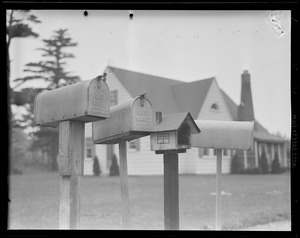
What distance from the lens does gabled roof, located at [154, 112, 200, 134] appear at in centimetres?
390

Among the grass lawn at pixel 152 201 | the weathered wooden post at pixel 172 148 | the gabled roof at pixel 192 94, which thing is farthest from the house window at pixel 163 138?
the gabled roof at pixel 192 94

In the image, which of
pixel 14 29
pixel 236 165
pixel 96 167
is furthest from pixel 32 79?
pixel 236 165

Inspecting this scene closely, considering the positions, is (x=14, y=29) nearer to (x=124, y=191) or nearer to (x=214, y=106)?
(x=124, y=191)

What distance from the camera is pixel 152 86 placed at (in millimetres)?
5938

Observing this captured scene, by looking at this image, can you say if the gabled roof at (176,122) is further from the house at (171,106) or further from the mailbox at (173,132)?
the house at (171,106)

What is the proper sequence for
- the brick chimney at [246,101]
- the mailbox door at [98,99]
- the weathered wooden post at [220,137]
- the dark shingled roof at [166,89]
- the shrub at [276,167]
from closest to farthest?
the mailbox door at [98,99] → the weathered wooden post at [220,137] → the brick chimney at [246,101] → the dark shingled roof at [166,89] → the shrub at [276,167]

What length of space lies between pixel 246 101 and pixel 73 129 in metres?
3.20

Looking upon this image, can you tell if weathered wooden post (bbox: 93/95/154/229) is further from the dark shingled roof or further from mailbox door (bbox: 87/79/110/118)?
the dark shingled roof

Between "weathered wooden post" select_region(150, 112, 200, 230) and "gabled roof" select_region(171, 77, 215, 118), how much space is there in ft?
5.66

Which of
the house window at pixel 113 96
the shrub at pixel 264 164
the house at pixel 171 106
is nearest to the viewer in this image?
the house at pixel 171 106

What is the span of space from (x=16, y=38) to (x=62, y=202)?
1.92m

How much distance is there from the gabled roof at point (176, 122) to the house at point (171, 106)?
2.13 feet

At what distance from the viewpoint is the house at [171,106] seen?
5660 millimetres
